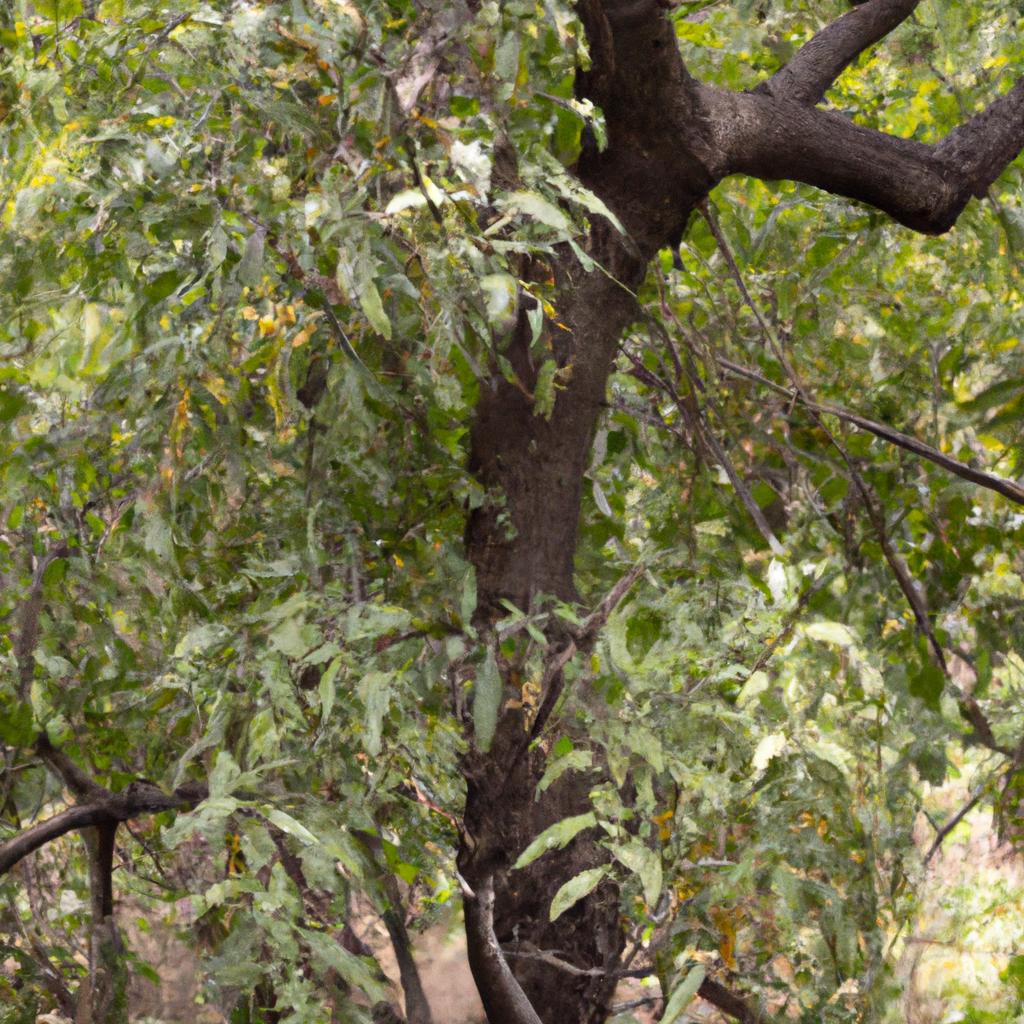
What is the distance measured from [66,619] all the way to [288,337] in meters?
1.40

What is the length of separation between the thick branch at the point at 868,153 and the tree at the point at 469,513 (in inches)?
0.5

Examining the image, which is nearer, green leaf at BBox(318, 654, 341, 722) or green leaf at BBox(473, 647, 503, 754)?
green leaf at BBox(318, 654, 341, 722)

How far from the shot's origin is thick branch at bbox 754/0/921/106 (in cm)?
318

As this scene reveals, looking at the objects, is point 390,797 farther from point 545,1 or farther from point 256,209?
point 545,1

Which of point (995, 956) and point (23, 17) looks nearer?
point (23, 17)

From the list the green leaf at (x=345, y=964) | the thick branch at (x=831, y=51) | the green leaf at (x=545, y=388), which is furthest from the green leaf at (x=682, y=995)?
the thick branch at (x=831, y=51)

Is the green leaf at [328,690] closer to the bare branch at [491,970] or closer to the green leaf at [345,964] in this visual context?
the green leaf at [345,964]

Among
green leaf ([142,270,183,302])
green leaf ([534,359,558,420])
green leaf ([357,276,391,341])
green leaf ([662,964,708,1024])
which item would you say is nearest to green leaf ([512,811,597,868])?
green leaf ([662,964,708,1024])

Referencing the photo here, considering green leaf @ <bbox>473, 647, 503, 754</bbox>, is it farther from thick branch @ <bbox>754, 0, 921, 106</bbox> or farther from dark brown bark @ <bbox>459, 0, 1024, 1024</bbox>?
thick branch @ <bbox>754, 0, 921, 106</bbox>

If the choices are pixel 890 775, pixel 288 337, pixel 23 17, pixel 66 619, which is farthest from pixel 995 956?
pixel 23 17

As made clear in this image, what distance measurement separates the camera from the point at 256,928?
7.88 feet

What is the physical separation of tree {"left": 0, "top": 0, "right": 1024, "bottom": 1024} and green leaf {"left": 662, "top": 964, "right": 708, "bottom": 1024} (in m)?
0.01

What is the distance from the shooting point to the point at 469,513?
2.94 meters

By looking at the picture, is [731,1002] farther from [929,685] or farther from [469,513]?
[469,513]
